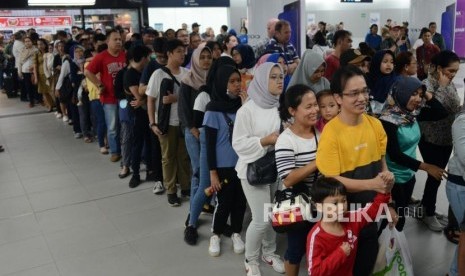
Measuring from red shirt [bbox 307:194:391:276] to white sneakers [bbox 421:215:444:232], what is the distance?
1.48 meters

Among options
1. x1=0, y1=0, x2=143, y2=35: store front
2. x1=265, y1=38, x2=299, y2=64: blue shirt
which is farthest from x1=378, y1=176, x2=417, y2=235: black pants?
x1=0, y1=0, x2=143, y2=35: store front

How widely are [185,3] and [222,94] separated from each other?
13.2 metres

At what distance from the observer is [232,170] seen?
9.16ft

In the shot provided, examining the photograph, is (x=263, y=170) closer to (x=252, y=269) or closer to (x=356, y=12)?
(x=252, y=269)

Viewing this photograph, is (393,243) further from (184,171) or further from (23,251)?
(23,251)

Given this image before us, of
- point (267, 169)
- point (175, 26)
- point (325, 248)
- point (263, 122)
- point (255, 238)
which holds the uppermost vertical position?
point (175, 26)

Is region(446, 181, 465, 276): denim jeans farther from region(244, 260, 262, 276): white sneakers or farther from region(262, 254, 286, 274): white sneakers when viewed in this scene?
region(244, 260, 262, 276): white sneakers

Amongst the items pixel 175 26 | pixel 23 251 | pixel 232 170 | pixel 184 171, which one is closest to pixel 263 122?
pixel 232 170

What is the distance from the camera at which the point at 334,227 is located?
190 cm

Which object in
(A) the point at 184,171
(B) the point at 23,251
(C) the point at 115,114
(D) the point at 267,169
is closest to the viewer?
(D) the point at 267,169

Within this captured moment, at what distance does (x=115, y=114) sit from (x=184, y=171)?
153 cm

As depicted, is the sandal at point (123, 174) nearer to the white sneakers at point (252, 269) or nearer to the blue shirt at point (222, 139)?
the blue shirt at point (222, 139)

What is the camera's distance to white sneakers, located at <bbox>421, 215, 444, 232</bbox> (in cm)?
316

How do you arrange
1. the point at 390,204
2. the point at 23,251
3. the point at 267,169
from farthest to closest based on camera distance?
the point at 23,251, the point at 267,169, the point at 390,204
